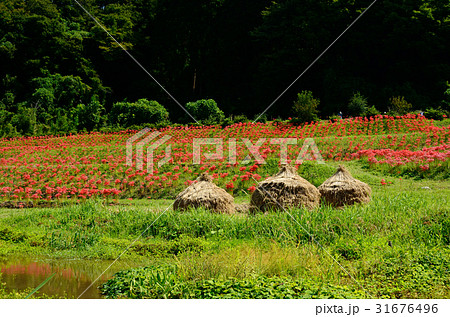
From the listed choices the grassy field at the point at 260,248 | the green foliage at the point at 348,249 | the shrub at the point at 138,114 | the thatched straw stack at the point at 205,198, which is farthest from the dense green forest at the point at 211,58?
the green foliage at the point at 348,249

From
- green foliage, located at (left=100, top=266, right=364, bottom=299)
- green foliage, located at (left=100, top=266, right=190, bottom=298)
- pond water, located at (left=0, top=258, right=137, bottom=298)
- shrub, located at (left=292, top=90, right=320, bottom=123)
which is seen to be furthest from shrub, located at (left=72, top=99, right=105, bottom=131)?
green foliage, located at (left=100, top=266, right=364, bottom=299)

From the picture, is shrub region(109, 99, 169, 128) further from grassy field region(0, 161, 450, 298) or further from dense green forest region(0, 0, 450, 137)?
grassy field region(0, 161, 450, 298)

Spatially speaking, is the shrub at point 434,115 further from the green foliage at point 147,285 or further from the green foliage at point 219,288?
the green foliage at point 147,285

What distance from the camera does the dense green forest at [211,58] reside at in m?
26.5

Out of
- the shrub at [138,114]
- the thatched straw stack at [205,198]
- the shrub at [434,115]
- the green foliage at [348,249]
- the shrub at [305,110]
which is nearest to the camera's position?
the green foliage at [348,249]

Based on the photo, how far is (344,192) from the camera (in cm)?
827

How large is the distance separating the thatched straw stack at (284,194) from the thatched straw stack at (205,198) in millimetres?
587

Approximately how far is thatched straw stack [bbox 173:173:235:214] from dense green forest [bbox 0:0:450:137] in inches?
644

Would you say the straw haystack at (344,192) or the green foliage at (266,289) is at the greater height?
the straw haystack at (344,192)

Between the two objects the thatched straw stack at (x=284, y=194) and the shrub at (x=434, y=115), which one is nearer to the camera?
the thatched straw stack at (x=284, y=194)

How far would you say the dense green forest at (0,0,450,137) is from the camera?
26.5m

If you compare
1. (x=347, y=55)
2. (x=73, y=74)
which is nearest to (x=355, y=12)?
(x=347, y=55)

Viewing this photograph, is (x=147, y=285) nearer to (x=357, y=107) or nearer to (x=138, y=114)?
(x=357, y=107)

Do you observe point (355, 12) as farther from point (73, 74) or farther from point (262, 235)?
point (262, 235)
